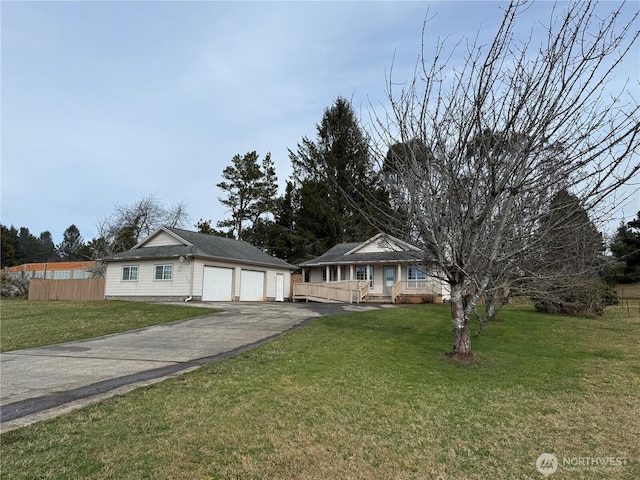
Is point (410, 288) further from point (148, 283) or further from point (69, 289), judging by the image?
point (69, 289)

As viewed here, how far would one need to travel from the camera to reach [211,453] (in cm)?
368

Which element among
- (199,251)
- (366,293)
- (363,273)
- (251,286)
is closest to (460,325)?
(199,251)

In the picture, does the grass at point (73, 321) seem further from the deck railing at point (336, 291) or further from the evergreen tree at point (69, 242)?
the evergreen tree at point (69, 242)

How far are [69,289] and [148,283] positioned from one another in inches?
253

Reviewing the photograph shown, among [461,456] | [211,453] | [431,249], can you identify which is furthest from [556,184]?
[211,453]

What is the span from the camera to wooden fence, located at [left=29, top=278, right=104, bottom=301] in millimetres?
24984

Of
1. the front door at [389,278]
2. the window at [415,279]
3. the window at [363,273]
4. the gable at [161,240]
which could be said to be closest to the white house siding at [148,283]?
the gable at [161,240]

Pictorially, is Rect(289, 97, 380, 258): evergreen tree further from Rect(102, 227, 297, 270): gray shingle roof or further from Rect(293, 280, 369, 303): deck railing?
Rect(102, 227, 297, 270): gray shingle roof

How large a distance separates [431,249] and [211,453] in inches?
210

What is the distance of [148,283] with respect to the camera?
2345 centimetres

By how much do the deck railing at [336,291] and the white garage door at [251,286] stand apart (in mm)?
2477

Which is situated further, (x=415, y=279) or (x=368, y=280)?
(x=368, y=280)

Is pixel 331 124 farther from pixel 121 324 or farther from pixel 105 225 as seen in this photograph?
pixel 121 324

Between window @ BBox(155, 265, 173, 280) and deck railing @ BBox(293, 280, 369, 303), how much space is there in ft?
27.7
